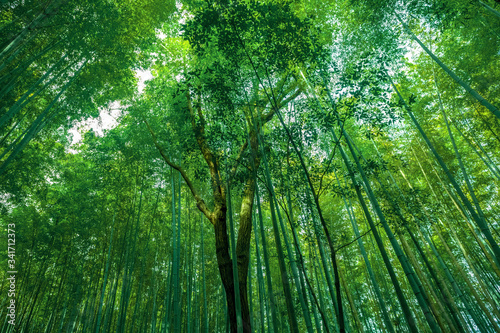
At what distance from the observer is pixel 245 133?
3.91 metres

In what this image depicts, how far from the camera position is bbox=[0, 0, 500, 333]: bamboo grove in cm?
304

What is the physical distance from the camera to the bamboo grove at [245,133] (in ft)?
9.96

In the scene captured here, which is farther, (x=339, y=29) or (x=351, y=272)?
(x=351, y=272)

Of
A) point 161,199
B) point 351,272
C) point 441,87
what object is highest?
point 441,87

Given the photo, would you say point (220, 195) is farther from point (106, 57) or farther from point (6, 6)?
point (6, 6)

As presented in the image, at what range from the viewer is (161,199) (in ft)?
25.8

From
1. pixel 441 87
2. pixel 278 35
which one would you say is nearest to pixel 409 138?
pixel 441 87

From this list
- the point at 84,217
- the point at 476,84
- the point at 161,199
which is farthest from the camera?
the point at 161,199

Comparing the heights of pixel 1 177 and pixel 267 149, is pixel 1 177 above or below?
above

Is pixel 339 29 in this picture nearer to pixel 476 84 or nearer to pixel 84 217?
pixel 476 84

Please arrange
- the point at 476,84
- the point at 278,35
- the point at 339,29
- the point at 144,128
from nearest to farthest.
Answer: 1. the point at 278,35
2. the point at 339,29
3. the point at 476,84
4. the point at 144,128

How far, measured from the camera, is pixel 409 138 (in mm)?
7496

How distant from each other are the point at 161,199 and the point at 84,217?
2156 millimetres

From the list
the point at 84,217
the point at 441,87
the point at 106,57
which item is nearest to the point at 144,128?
the point at 106,57
